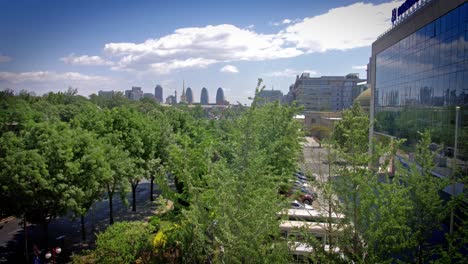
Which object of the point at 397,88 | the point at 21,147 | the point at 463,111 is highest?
the point at 397,88

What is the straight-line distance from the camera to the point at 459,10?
16891 millimetres

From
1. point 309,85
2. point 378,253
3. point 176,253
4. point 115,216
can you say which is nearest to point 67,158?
point 176,253

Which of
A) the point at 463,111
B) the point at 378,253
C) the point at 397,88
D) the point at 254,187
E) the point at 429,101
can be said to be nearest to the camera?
the point at 378,253

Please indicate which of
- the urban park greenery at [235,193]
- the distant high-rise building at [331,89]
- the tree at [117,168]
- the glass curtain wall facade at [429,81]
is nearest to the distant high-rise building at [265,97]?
the urban park greenery at [235,193]

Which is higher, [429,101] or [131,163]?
[429,101]

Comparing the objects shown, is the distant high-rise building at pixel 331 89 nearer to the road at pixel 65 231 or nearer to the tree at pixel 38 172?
the road at pixel 65 231

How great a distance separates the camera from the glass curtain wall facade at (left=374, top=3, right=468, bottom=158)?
16766mm

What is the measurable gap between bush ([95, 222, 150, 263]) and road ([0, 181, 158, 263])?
557 centimetres

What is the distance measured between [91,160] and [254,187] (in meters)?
9.20

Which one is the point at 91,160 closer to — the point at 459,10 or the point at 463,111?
the point at 463,111

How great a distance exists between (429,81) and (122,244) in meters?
19.7

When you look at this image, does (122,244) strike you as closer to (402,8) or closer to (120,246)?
(120,246)

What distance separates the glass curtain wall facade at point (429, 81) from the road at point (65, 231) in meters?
18.9

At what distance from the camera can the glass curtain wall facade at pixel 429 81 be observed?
1677 cm
